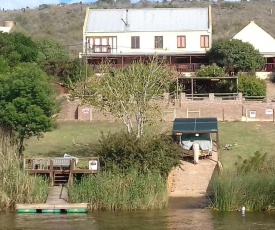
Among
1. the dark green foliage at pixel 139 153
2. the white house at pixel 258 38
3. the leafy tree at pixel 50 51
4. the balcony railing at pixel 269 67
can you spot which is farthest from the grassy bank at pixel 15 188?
the white house at pixel 258 38

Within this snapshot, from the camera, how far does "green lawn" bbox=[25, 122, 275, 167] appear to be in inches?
1844

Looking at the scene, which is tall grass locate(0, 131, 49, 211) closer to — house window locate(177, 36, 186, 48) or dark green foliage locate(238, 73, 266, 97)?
dark green foliage locate(238, 73, 266, 97)

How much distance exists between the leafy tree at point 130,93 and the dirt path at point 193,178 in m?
4.06

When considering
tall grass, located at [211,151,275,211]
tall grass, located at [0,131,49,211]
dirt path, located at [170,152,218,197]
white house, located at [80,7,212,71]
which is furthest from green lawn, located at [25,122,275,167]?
white house, located at [80,7,212,71]

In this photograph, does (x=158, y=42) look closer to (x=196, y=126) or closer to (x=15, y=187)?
(x=196, y=126)

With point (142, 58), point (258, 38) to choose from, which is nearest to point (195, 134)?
point (142, 58)

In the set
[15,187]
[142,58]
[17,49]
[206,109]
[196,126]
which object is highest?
[17,49]

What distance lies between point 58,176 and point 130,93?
9.66m

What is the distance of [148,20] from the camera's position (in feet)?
243

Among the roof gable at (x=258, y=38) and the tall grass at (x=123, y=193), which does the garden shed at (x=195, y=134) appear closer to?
the tall grass at (x=123, y=193)

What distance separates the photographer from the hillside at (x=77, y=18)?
101062mm

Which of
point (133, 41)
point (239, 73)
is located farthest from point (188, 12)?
point (239, 73)

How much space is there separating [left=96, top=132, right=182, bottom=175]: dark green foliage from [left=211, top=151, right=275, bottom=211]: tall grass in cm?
345

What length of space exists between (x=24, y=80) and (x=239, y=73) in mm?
25422
